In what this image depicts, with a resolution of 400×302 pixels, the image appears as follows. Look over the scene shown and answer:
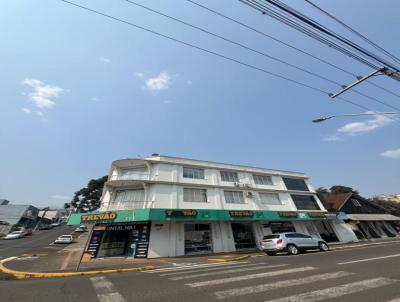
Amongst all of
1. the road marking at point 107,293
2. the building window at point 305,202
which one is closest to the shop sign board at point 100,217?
the road marking at point 107,293

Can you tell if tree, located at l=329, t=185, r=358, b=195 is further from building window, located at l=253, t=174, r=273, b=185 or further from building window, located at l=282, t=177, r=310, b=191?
building window, located at l=253, t=174, r=273, b=185

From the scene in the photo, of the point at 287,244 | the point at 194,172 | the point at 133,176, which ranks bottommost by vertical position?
the point at 287,244

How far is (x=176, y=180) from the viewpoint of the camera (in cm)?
2319

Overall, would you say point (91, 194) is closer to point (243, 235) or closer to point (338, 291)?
point (243, 235)

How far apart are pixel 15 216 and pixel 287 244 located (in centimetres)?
7098

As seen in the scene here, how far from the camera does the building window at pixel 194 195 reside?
22942mm

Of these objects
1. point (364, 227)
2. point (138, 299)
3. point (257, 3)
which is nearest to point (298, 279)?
point (138, 299)

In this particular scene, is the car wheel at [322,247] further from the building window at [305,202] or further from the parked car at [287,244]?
the building window at [305,202]

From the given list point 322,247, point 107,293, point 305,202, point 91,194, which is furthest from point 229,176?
point 91,194

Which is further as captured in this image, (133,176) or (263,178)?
(263,178)

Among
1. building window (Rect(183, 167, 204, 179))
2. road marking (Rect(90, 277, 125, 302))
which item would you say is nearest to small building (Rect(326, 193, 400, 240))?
building window (Rect(183, 167, 204, 179))

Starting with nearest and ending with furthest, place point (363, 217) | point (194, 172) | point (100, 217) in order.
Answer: point (100, 217), point (194, 172), point (363, 217)

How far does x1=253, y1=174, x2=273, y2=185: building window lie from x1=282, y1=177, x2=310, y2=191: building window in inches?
105

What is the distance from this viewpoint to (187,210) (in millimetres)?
20703
